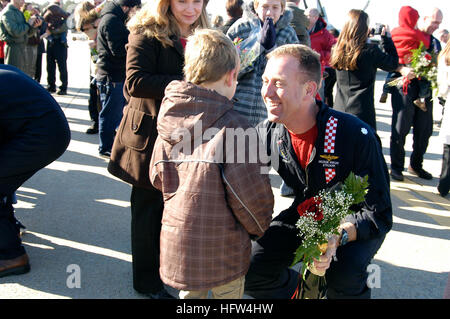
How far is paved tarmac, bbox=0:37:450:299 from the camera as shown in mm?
3318

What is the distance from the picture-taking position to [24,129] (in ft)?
10.0

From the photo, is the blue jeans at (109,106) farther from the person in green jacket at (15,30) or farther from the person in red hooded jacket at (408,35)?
the person in red hooded jacket at (408,35)

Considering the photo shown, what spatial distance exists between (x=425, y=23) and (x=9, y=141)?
5.13 metres

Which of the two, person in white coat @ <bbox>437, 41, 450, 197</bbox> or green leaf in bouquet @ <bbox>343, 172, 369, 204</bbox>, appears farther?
person in white coat @ <bbox>437, 41, 450, 197</bbox>

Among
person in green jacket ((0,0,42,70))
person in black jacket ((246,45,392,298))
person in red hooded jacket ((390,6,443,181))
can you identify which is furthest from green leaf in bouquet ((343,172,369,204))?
person in green jacket ((0,0,42,70))

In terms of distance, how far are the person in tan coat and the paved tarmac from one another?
1076mm

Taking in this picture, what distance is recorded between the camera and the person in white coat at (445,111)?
5020mm

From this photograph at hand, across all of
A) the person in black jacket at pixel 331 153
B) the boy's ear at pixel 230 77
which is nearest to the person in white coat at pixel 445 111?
the person in black jacket at pixel 331 153

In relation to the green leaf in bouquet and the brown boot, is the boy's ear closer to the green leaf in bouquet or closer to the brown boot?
the green leaf in bouquet

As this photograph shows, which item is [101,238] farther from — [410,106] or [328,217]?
[410,106]

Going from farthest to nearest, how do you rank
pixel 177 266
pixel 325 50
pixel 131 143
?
pixel 325 50, pixel 131 143, pixel 177 266

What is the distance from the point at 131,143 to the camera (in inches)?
118

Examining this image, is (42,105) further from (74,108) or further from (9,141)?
(74,108)
